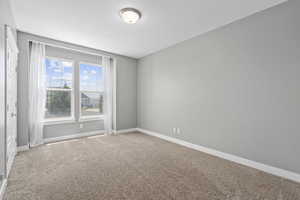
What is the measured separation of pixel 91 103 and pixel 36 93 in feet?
4.81

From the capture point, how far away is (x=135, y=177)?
2.11m

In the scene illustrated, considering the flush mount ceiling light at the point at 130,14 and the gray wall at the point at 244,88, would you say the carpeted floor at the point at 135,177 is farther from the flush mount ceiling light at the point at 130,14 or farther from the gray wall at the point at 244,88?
the flush mount ceiling light at the point at 130,14

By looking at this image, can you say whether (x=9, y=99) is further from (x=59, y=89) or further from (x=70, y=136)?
(x=70, y=136)

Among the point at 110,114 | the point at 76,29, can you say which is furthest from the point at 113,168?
the point at 76,29

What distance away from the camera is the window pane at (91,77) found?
4289mm

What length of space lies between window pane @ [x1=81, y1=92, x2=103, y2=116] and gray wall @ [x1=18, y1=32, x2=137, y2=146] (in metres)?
0.35

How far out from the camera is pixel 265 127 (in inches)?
90.3

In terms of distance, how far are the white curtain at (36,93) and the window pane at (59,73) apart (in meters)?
0.30

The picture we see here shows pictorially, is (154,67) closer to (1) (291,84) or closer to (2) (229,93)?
(2) (229,93)

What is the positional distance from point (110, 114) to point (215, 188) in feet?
12.0

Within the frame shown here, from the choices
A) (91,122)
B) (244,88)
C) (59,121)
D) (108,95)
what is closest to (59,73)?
(59,121)

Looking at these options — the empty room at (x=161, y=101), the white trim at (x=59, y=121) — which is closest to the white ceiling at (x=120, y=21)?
the empty room at (x=161, y=101)

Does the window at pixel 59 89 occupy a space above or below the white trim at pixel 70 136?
above

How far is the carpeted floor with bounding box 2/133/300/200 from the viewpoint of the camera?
1.73 metres
